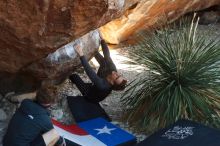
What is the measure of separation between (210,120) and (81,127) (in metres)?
1.69

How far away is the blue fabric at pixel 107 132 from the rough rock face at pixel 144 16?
8.37 ft

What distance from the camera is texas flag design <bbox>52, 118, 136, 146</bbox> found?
6.22m

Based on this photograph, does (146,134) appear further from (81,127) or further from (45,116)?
(45,116)

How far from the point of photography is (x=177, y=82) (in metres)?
Result: 6.53

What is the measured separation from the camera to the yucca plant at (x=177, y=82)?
640cm

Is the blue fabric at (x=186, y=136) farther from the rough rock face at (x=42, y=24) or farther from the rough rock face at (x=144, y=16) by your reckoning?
the rough rock face at (x=144, y=16)

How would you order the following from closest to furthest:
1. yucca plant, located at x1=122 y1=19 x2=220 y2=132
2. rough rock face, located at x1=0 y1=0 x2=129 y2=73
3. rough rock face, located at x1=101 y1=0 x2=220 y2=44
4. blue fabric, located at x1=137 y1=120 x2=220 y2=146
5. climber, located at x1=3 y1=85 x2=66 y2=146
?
blue fabric, located at x1=137 y1=120 x2=220 y2=146
rough rock face, located at x1=0 y1=0 x2=129 y2=73
climber, located at x1=3 y1=85 x2=66 y2=146
yucca plant, located at x1=122 y1=19 x2=220 y2=132
rough rock face, located at x1=101 y1=0 x2=220 y2=44

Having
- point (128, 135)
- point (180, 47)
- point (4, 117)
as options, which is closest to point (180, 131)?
point (128, 135)

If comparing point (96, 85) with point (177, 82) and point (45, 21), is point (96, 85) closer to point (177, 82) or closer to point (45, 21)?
point (177, 82)

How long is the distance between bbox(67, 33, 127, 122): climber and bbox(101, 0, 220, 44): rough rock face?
1.74 meters

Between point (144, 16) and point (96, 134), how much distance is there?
129 inches

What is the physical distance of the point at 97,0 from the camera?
512cm

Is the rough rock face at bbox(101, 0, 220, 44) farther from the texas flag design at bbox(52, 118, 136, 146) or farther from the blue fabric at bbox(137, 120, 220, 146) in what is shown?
the blue fabric at bbox(137, 120, 220, 146)

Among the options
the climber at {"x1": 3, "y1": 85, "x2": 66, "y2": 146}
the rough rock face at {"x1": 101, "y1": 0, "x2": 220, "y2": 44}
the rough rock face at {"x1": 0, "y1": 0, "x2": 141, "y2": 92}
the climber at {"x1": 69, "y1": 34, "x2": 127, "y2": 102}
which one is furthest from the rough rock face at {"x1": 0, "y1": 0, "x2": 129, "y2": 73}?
→ the rough rock face at {"x1": 101, "y1": 0, "x2": 220, "y2": 44}
